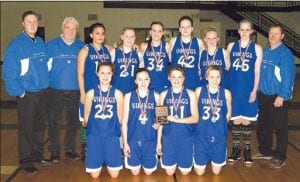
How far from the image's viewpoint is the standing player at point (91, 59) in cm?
440

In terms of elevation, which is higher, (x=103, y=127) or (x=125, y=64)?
(x=125, y=64)

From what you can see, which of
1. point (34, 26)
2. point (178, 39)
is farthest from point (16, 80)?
point (178, 39)

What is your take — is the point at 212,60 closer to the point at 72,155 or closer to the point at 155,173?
the point at 155,173

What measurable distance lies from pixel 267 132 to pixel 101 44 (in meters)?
2.35

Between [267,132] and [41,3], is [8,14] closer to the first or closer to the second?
[41,3]

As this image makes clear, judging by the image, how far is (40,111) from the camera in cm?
436

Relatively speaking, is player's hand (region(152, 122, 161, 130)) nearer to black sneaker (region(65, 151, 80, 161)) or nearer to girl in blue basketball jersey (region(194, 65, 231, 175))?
girl in blue basketball jersey (region(194, 65, 231, 175))

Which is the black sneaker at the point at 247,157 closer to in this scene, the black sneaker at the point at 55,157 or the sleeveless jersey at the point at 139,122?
the sleeveless jersey at the point at 139,122

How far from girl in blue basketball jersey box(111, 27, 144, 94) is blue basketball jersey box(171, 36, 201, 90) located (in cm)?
48

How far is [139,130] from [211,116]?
0.82 metres

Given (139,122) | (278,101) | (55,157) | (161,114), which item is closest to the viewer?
(161,114)

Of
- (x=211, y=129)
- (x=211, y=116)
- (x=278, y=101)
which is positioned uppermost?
(x=278, y=101)

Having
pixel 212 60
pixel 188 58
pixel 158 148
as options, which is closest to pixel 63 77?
pixel 158 148

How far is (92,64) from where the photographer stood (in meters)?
4.45
